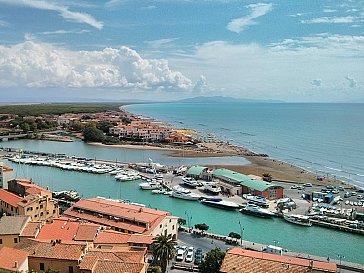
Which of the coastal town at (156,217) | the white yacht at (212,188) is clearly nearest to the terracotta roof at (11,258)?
the coastal town at (156,217)

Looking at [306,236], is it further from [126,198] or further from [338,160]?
[338,160]

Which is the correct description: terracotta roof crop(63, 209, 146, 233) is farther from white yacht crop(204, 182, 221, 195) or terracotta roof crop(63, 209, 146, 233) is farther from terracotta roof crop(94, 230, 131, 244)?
white yacht crop(204, 182, 221, 195)

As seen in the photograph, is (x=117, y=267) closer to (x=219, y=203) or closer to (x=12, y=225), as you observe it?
(x=12, y=225)

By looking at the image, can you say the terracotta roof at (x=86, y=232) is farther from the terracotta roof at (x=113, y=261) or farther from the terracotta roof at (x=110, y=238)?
the terracotta roof at (x=113, y=261)

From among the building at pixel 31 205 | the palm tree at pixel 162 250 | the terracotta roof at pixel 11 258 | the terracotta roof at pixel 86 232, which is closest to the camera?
the terracotta roof at pixel 11 258

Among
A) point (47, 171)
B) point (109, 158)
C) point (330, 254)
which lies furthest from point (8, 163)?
point (330, 254)
